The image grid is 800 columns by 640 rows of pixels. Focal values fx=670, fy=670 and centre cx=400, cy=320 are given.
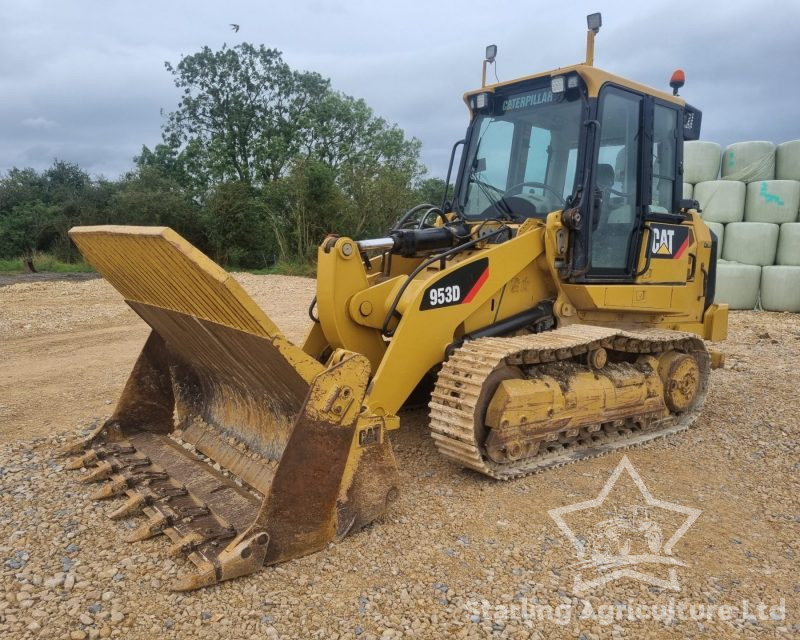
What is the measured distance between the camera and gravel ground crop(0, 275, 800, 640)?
2.87 m

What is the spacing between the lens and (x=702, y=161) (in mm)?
14070

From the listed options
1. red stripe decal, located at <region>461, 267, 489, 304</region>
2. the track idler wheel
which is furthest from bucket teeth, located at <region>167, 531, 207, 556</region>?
the track idler wheel

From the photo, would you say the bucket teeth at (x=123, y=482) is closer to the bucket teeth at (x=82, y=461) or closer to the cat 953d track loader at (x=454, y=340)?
the cat 953d track loader at (x=454, y=340)

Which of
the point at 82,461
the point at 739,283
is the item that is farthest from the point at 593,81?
the point at 739,283

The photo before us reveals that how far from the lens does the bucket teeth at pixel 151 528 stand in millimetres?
3445

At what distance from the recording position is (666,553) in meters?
3.55

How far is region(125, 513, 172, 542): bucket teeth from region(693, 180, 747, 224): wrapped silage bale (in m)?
13.0

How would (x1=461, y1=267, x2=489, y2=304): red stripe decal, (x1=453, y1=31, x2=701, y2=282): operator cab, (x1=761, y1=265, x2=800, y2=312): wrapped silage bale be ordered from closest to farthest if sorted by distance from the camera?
(x1=461, y1=267, x2=489, y2=304): red stripe decal < (x1=453, y1=31, x2=701, y2=282): operator cab < (x1=761, y1=265, x2=800, y2=312): wrapped silage bale

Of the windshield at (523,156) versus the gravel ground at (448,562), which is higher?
the windshield at (523,156)

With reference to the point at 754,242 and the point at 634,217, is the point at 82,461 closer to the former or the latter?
the point at 634,217

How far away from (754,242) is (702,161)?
205cm

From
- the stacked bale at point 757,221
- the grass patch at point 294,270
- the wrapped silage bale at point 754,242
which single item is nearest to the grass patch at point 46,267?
the grass patch at point 294,270

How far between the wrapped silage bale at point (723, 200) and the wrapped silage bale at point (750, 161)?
29 cm

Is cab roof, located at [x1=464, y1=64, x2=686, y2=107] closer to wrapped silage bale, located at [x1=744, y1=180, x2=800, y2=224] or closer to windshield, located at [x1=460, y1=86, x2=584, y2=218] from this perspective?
windshield, located at [x1=460, y1=86, x2=584, y2=218]
